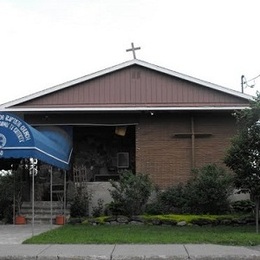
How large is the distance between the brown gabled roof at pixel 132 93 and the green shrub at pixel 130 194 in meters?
3.05

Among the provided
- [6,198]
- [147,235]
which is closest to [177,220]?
[147,235]

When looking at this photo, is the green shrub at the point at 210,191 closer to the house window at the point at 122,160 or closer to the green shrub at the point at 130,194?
the green shrub at the point at 130,194

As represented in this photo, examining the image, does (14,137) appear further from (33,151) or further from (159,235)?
(159,235)

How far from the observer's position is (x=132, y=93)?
19.6 m

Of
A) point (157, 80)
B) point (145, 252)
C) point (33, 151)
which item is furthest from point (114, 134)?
point (145, 252)

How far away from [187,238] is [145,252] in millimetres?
2237

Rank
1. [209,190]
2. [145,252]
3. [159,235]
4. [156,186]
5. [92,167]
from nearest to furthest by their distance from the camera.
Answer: [145,252]
[159,235]
[209,190]
[156,186]
[92,167]

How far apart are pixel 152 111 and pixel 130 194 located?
3788 mm

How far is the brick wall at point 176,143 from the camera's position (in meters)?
19.4

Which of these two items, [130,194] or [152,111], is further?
[152,111]

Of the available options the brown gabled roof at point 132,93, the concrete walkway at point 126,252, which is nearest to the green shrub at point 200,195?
the brown gabled roof at point 132,93

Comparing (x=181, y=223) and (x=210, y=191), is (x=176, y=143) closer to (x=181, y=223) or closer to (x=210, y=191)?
(x=210, y=191)

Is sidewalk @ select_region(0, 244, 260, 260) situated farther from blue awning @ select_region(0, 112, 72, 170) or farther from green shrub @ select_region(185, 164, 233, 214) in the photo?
green shrub @ select_region(185, 164, 233, 214)

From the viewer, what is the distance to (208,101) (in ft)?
63.4
